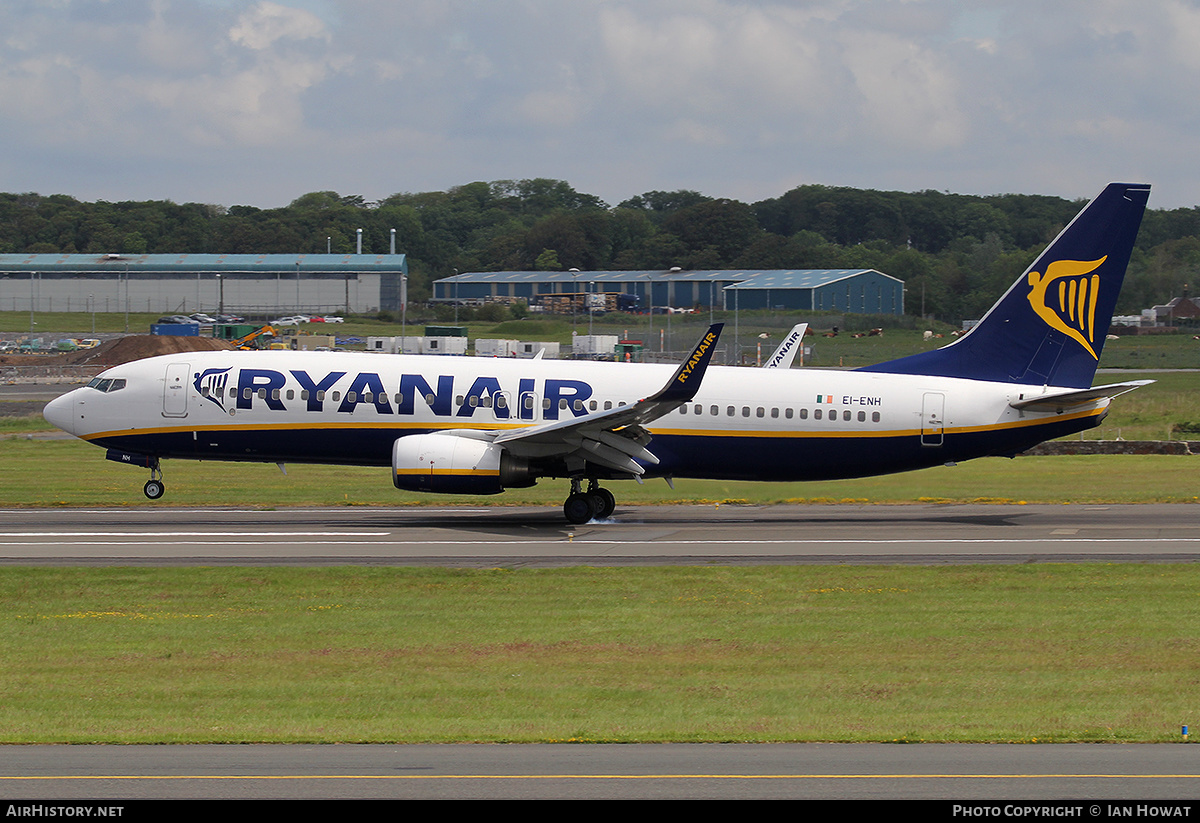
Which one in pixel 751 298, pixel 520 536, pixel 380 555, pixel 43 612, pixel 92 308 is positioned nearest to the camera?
pixel 43 612

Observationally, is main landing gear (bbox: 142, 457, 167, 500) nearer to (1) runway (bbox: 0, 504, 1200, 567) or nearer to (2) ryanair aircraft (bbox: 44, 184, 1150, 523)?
(1) runway (bbox: 0, 504, 1200, 567)

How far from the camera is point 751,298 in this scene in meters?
123

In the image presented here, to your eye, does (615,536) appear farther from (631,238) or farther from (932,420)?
(631,238)

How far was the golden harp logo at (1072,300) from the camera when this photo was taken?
32.9 meters

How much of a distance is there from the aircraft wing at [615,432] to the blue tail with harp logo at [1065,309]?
746 cm

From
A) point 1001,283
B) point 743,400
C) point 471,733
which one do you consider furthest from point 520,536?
point 1001,283

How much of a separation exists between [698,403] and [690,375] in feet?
12.4

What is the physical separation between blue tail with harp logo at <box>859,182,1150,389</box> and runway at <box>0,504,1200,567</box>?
4012mm

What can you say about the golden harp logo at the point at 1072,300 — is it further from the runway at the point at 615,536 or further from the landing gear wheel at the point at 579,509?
the landing gear wheel at the point at 579,509

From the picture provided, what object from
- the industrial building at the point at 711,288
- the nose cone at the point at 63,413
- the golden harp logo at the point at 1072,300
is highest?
the industrial building at the point at 711,288

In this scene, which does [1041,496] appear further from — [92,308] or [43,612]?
[92,308]

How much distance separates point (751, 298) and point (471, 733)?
111 meters

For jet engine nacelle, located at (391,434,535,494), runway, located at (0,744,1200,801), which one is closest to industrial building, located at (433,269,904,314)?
jet engine nacelle, located at (391,434,535,494)

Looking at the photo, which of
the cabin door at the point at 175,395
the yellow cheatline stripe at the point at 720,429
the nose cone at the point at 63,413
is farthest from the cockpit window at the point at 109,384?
the yellow cheatline stripe at the point at 720,429
